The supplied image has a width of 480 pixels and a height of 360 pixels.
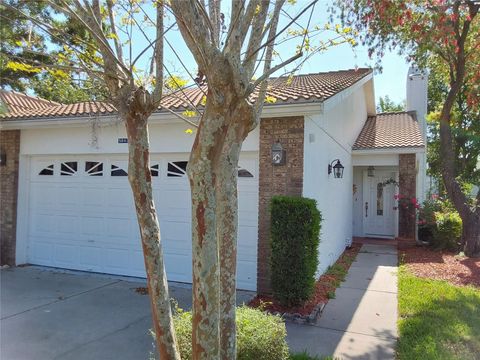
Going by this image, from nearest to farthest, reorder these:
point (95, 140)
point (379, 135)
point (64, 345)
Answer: point (64, 345)
point (95, 140)
point (379, 135)

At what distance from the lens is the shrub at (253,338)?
368cm

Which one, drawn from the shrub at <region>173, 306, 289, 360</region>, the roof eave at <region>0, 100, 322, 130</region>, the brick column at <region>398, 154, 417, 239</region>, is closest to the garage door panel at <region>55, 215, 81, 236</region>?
the roof eave at <region>0, 100, 322, 130</region>

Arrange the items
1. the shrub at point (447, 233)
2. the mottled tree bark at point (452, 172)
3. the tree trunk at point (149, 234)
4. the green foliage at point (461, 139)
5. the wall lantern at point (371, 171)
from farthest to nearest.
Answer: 1. the green foliage at point (461, 139)
2. the wall lantern at point (371, 171)
3. the shrub at point (447, 233)
4. the mottled tree bark at point (452, 172)
5. the tree trunk at point (149, 234)

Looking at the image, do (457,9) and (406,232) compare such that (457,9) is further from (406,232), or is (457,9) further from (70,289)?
(70,289)

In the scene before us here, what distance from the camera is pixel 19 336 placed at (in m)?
5.14

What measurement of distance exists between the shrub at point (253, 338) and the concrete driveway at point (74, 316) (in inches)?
44.1

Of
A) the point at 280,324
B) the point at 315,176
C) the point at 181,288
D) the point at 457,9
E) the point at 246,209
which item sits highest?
the point at 457,9

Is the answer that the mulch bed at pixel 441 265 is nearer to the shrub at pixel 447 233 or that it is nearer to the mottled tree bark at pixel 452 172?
the shrub at pixel 447 233

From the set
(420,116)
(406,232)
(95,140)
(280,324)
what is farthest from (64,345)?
(420,116)

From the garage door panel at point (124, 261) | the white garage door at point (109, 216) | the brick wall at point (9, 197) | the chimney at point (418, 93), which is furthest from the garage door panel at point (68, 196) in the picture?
the chimney at point (418, 93)

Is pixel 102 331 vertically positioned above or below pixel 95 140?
below

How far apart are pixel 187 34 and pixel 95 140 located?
640cm

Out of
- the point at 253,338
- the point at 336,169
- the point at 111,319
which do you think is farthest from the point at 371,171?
the point at 253,338

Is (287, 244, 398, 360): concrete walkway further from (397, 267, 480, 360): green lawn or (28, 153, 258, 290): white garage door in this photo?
(28, 153, 258, 290): white garage door
